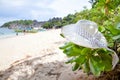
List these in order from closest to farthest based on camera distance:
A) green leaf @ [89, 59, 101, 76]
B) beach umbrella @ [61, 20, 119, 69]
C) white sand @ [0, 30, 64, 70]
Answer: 1. beach umbrella @ [61, 20, 119, 69]
2. green leaf @ [89, 59, 101, 76]
3. white sand @ [0, 30, 64, 70]

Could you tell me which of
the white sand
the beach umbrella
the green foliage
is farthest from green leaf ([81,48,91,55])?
the white sand

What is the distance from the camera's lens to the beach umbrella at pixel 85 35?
130 centimetres

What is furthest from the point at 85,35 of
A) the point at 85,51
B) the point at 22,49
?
the point at 22,49

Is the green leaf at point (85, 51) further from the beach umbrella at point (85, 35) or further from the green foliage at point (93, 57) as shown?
the beach umbrella at point (85, 35)

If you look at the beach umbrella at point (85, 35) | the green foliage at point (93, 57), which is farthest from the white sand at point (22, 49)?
the beach umbrella at point (85, 35)

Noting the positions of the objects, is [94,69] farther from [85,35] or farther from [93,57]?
[85,35]

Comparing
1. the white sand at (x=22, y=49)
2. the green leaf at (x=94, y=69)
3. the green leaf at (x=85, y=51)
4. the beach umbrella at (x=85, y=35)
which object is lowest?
the white sand at (x=22, y=49)

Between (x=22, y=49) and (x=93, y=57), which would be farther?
(x=22, y=49)

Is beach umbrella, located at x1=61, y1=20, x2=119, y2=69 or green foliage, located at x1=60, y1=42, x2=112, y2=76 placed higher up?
beach umbrella, located at x1=61, y1=20, x2=119, y2=69

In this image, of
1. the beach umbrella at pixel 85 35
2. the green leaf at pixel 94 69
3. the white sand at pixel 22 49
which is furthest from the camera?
the white sand at pixel 22 49

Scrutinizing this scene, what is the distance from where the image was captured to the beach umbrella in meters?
1.30

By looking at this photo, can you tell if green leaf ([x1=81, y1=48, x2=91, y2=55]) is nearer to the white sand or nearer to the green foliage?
the green foliage

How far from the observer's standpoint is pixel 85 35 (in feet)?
4.52

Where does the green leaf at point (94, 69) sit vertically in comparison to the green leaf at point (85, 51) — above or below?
below
